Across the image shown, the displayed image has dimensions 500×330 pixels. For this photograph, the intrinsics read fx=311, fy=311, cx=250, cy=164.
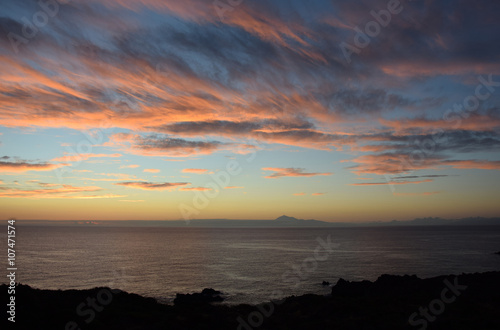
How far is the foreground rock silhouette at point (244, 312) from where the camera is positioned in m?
29.4

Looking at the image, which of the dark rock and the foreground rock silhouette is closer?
the foreground rock silhouette

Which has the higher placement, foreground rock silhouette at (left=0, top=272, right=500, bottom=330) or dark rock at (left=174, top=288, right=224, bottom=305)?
foreground rock silhouette at (left=0, top=272, right=500, bottom=330)

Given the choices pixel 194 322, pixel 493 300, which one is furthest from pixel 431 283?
pixel 194 322

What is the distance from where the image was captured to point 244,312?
122 feet

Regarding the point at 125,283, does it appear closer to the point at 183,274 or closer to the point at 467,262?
the point at 183,274

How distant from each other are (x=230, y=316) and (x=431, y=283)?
32.5 m

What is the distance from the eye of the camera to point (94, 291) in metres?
41.0

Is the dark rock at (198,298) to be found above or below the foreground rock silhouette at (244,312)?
below

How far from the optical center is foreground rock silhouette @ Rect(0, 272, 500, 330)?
29.4 metres

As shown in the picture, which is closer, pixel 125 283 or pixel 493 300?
pixel 493 300

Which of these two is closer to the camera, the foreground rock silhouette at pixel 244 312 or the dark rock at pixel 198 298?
the foreground rock silhouette at pixel 244 312

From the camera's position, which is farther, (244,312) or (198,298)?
(198,298)

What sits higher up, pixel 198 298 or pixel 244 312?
pixel 244 312

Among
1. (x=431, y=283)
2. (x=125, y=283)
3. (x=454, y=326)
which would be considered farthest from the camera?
(x=125, y=283)
